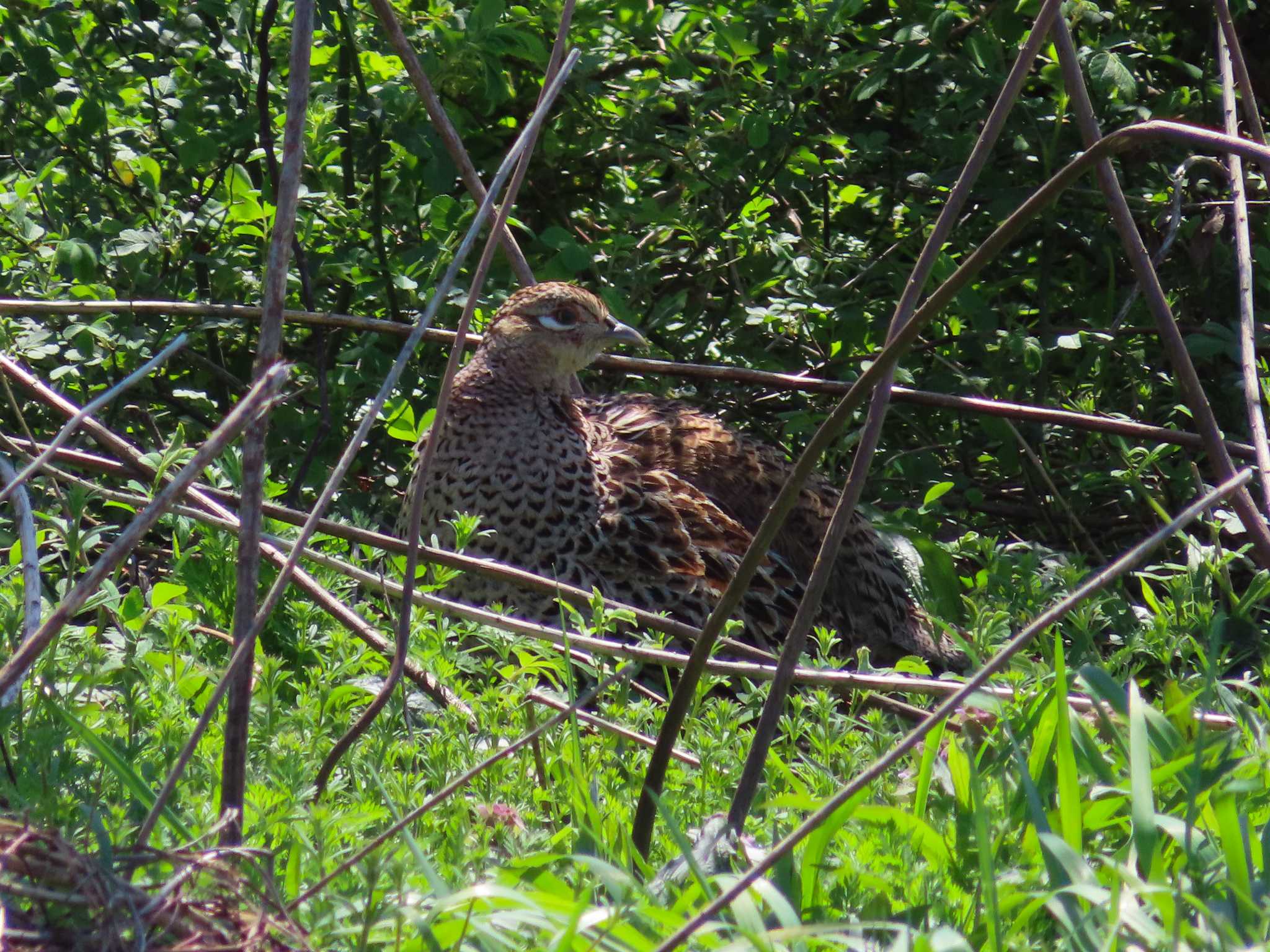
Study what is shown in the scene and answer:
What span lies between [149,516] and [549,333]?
2.80 meters

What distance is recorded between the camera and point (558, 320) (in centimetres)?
446

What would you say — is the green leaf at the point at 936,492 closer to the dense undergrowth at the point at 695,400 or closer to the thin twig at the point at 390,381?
the dense undergrowth at the point at 695,400

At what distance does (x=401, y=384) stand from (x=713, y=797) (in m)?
2.43

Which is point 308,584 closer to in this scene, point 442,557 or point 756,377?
point 442,557

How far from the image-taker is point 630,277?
5.23 meters

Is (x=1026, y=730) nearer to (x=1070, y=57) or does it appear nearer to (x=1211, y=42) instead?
(x=1070, y=57)

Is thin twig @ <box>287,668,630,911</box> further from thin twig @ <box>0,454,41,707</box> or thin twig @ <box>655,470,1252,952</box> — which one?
thin twig @ <box>0,454,41,707</box>

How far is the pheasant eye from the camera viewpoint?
4.45 m

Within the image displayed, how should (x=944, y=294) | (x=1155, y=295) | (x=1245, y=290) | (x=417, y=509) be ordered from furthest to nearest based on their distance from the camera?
1. (x=1245, y=290)
2. (x=1155, y=295)
3. (x=417, y=509)
4. (x=944, y=294)

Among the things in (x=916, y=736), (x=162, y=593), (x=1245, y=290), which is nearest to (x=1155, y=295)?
(x=1245, y=290)

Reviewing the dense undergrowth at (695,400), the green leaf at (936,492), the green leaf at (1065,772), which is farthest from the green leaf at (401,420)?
the green leaf at (1065,772)

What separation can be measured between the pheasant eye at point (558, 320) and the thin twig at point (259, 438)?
251 centimetres

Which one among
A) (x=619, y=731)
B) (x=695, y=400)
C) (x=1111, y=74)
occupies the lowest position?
(x=695, y=400)

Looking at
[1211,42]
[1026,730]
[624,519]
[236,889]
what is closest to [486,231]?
[624,519]
